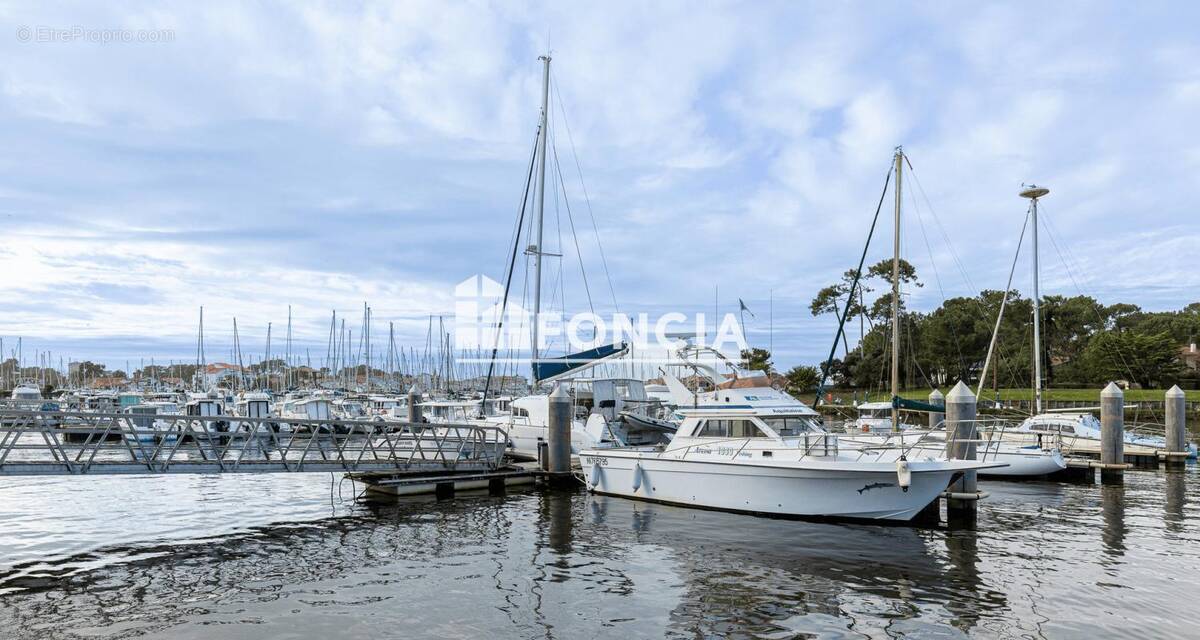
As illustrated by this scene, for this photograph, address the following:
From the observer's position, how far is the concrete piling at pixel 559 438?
78.7 feet

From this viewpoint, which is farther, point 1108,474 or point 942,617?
point 1108,474

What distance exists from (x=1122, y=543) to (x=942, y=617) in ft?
24.3

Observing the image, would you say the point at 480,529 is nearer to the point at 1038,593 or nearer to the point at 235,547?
the point at 235,547

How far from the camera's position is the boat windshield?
19.8 m

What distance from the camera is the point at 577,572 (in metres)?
13.6

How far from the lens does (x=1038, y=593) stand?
11.9 metres

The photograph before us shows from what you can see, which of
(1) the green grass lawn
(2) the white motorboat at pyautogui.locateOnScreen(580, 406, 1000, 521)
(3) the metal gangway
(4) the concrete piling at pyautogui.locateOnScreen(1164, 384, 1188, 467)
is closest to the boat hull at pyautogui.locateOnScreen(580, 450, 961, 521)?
(2) the white motorboat at pyautogui.locateOnScreen(580, 406, 1000, 521)

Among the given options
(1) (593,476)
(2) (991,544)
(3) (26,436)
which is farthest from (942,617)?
(3) (26,436)

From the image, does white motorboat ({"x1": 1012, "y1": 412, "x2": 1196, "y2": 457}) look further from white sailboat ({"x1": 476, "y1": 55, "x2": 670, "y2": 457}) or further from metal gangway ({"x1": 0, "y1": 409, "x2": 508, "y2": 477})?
metal gangway ({"x1": 0, "y1": 409, "x2": 508, "y2": 477})

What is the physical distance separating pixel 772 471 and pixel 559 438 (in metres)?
8.22

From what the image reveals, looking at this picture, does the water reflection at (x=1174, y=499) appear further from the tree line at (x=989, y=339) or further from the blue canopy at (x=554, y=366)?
the tree line at (x=989, y=339)

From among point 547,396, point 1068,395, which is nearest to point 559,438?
point 547,396

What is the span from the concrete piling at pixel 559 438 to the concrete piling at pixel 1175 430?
22.0 metres

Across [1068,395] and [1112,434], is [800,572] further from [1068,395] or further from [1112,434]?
[1068,395]
